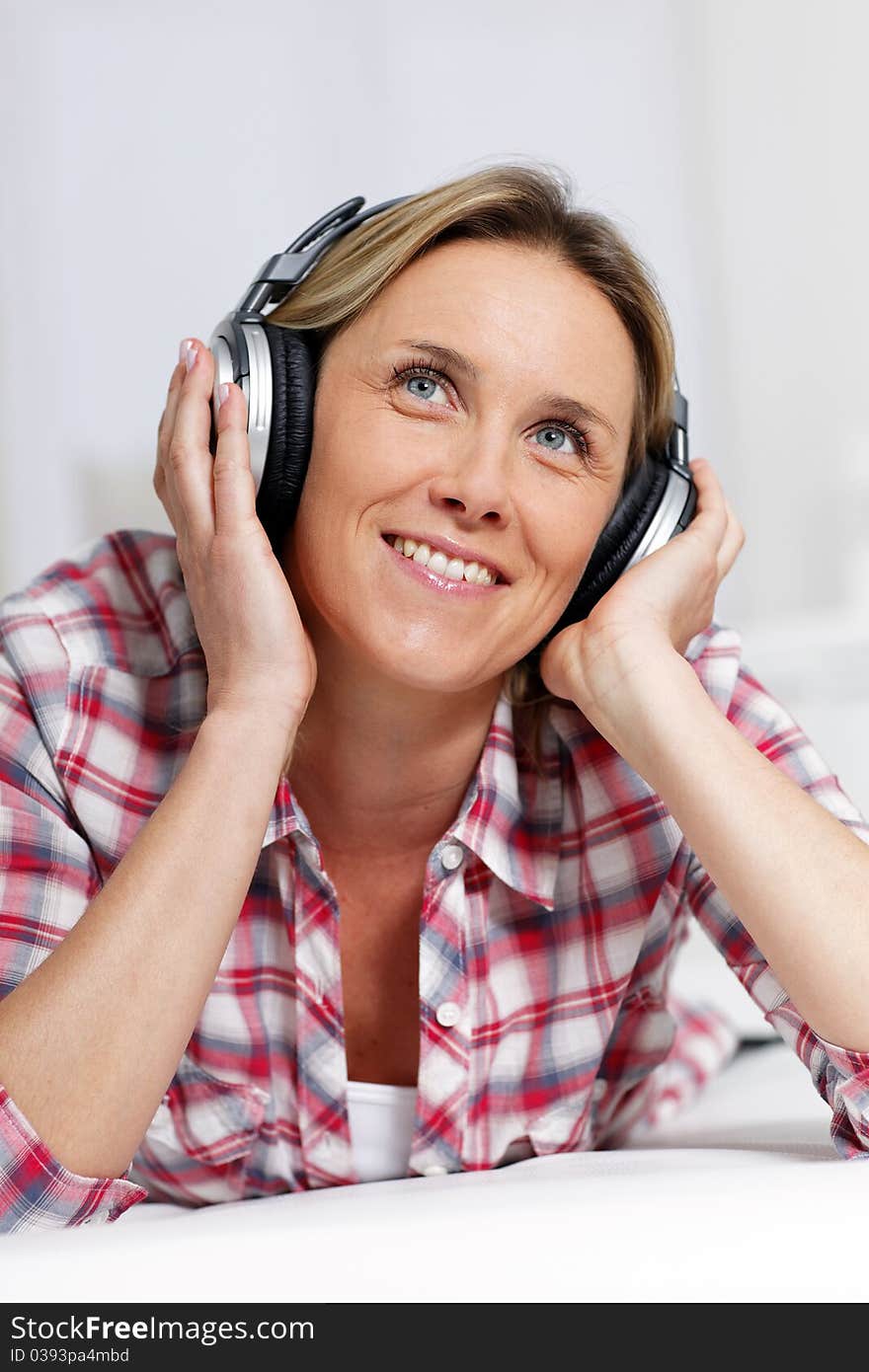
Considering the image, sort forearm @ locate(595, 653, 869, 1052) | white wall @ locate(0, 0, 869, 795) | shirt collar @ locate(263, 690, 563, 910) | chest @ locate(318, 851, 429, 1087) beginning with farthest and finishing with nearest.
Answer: white wall @ locate(0, 0, 869, 795)
chest @ locate(318, 851, 429, 1087)
shirt collar @ locate(263, 690, 563, 910)
forearm @ locate(595, 653, 869, 1052)

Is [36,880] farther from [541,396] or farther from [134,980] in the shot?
[541,396]

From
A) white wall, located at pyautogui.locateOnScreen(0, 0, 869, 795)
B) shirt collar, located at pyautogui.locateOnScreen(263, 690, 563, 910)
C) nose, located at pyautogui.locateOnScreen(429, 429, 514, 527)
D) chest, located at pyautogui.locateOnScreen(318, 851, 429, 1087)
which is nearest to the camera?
nose, located at pyautogui.locateOnScreen(429, 429, 514, 527)

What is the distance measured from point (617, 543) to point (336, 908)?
0.47 meters

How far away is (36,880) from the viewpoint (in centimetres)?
117

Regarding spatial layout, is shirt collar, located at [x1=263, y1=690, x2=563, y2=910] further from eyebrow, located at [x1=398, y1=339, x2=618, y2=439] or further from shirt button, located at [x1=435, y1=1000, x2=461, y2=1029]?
eyebrow, located at [x1=398, y1=339, x2=618, y2=439]

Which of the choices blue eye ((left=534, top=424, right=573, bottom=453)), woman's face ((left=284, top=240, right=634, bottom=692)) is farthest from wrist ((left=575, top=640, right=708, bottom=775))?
blue eye ((left=534, top=424, right=573, bottom=453))

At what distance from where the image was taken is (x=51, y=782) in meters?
1.25

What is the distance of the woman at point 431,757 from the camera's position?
3.74 feet

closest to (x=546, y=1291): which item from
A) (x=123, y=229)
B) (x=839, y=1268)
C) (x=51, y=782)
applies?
(x=839, y=1268)

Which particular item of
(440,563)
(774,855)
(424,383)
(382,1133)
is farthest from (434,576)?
(382,1133)

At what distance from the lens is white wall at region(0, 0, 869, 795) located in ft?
7.26

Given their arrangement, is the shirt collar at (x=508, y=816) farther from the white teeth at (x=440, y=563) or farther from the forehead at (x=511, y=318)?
the forehead at (x=511, y=318)

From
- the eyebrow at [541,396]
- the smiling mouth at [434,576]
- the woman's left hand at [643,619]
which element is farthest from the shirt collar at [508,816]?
the eyebrow at [541,396]

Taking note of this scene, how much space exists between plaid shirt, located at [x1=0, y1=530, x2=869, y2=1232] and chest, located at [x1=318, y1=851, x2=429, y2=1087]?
3.5 inches
